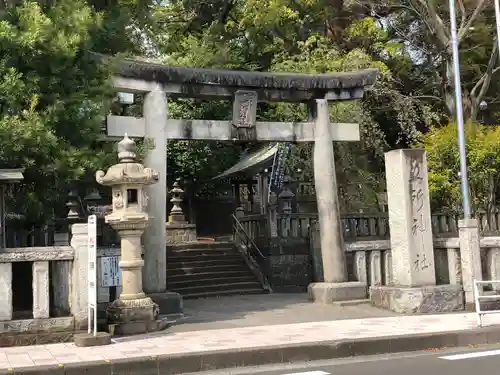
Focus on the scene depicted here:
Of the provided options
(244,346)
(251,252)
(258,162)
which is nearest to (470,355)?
(244,346)

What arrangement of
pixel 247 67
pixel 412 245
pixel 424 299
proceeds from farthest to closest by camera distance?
pixel 247 67
pixel 412 245
pixel 424 299

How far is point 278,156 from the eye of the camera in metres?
21.2

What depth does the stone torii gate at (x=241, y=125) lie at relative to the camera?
475 inches

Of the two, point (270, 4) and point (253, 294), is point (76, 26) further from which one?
point (270, 4)

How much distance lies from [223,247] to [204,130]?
848 cm

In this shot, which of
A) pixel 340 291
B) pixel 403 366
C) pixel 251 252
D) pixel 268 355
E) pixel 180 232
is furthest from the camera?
pixel 180 232

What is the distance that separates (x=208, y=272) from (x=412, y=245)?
7.99 meters

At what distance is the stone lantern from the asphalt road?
2.60m

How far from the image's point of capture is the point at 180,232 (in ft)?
82.6

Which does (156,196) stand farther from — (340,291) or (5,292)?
(340,291)

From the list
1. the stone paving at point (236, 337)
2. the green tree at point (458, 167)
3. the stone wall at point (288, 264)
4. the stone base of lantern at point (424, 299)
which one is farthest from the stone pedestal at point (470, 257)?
the stone wall at point (288, 264)

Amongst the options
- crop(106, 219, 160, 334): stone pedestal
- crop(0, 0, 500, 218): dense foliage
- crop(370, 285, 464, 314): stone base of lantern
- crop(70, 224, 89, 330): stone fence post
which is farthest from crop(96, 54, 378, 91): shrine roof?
crop(370, 285, 464, 314): stone base of lantern

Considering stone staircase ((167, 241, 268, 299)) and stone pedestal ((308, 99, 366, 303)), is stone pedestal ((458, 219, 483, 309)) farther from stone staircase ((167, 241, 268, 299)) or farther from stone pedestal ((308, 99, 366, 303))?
stone staircase ((167, 241, 268, 299))

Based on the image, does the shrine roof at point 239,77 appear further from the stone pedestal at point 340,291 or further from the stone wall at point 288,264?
the stone wall at point 288,264
